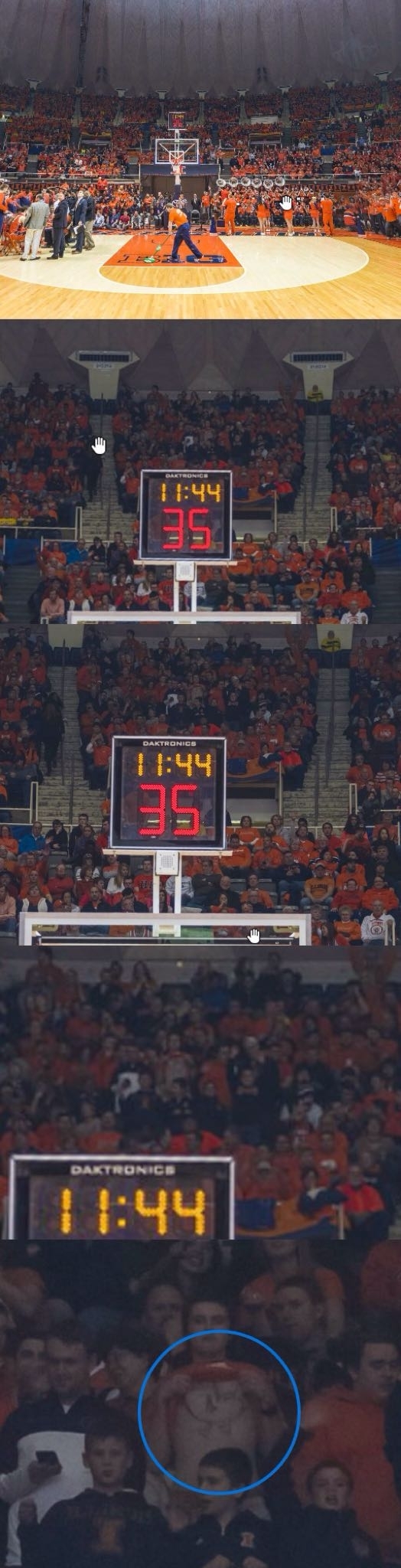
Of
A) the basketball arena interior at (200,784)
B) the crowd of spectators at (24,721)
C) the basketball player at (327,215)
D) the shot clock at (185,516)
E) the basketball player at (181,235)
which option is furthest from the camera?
→ the basketball player at (327,215)

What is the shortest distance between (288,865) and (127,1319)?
7.48 metres

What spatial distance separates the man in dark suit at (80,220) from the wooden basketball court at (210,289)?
554mm

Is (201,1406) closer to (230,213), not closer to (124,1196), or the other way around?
(124,1196)

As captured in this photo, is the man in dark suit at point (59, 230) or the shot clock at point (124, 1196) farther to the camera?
the man in dark suit at point (59, 230)

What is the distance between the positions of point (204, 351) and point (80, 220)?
9.97ft

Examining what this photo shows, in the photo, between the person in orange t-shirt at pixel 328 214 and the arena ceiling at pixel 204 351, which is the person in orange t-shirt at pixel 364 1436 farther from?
the person in orange t-shirt at pixel 328 214

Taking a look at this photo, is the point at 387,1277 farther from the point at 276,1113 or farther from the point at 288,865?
the point at 288,865

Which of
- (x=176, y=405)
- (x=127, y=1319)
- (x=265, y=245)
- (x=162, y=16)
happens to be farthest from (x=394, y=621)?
(x=162, y=16)

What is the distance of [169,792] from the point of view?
1557cm

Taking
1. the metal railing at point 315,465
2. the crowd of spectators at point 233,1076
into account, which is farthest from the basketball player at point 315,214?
the crowd of spectators at point 233,1076

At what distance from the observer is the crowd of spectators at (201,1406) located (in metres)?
10.5

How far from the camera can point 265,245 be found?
26094 mm

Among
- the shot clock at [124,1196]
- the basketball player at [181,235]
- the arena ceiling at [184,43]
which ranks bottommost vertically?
the shot clock at [124,1196]

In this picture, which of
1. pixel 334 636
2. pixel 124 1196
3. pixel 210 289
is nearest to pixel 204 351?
pixel 210 289
